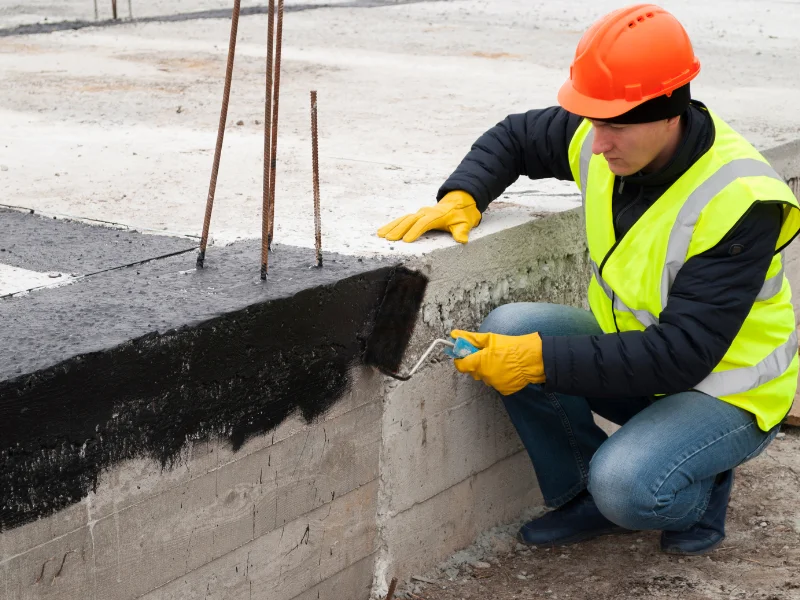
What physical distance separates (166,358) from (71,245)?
2.68ft

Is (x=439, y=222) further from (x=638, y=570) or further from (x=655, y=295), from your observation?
(x=638, y=570)

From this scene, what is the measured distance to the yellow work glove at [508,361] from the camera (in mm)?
2721

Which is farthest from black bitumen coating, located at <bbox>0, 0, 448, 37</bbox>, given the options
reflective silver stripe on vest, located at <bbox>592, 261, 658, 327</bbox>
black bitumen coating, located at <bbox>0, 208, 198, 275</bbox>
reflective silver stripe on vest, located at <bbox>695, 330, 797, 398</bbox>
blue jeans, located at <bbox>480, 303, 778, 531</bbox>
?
reflective silver stripe on vest, located at <bbox>695, 330, 797, 398</bbox>

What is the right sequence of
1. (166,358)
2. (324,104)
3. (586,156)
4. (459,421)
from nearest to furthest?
(166,358)
(586,156)
(459,421)
(324,104)

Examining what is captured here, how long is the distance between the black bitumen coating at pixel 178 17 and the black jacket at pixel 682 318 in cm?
620

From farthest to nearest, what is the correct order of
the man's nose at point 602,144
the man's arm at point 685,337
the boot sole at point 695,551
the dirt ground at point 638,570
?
the boot sole at point 695,551 < the dirt ground at point 638,570 < the man's nose at point 602,144 < the man's arm at point 685,337

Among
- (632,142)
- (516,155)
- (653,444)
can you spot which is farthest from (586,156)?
(653,444)

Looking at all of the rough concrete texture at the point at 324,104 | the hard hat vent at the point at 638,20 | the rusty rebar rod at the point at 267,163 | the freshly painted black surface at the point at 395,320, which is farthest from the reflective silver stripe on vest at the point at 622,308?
the rusty rebar rod at the point at 267,163

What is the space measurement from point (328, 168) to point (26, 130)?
1.50m

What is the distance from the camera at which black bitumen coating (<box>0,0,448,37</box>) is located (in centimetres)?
785

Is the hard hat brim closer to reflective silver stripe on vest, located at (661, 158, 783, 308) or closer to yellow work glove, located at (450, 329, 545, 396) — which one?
reflective silver stripe on vest, located at (661, 158, 783, 308)

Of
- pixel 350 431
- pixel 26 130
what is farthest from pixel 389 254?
pixel 26 130

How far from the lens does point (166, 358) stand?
7.44ft

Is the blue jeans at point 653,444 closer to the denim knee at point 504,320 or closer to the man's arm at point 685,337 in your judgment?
the denim knee at point 504,320
